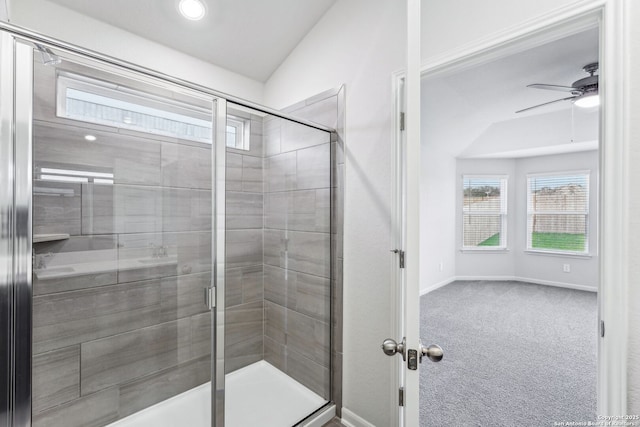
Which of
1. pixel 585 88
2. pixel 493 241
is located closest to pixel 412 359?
pixel 585 88

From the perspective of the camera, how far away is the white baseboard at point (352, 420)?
175 cm

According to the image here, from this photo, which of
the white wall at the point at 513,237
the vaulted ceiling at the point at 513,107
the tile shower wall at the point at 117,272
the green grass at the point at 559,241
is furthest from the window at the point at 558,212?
the tile shower wall at the point at 117,272

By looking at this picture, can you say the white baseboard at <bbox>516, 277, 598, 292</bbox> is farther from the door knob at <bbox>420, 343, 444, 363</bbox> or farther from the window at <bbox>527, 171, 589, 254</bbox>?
the door knob at <bbox>420, 343, 444, 363</bbox>

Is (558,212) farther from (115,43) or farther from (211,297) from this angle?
(115,43)

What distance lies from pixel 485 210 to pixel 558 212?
1.15 meters

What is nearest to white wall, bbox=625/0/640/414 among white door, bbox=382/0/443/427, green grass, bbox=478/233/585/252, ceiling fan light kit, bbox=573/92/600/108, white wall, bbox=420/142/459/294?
white door, bbox=382/0/443/427

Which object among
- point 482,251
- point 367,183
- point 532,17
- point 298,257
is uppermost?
point 532,17

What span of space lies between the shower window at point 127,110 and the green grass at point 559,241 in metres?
6.10

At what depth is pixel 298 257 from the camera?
201cm

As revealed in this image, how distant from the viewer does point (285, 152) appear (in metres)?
1.97

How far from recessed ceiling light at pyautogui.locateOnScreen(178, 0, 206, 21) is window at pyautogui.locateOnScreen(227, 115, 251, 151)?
0.78m

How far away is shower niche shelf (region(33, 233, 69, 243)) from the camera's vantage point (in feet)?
4.32

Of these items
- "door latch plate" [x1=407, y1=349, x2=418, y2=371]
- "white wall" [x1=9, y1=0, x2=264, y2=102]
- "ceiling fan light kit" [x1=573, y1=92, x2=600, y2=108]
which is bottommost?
"door latch plate" [x1=407, y1=349, x2=418, y2=371]

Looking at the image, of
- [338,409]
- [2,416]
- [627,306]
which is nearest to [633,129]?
[627,306]
